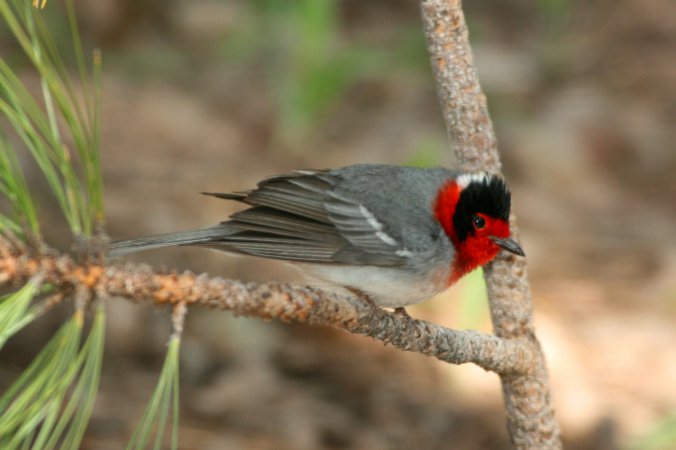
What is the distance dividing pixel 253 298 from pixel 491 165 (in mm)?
969

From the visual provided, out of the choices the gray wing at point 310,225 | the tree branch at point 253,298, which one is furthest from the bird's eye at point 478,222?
the tree branch at point 253,298

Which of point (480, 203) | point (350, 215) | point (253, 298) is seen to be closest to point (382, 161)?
point (350, 215)

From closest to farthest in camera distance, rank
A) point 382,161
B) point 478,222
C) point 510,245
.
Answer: point 510,245 → point 478,222 → point 382,161

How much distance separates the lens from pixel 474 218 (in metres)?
2.94

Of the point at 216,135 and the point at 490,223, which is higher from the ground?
the point at 216,135

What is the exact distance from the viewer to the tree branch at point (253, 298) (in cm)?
171

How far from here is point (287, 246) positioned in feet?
9.60

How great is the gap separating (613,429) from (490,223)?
5.62 ft

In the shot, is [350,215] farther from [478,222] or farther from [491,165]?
[491,165]

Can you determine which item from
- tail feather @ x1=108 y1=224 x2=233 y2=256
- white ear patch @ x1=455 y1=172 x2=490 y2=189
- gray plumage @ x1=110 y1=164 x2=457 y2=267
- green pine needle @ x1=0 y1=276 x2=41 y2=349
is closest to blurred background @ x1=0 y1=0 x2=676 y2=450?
gray plumage @ x1=110 y1=164 x2=457 y2=267

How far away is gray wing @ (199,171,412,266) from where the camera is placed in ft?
9.50

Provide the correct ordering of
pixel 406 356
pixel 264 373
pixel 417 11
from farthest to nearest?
pixel 417 11 → pixel 406 356 → pixel 264 373

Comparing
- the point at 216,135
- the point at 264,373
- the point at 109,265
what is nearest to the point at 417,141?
the point at 216,135

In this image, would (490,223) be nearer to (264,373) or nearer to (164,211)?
(264,373)
